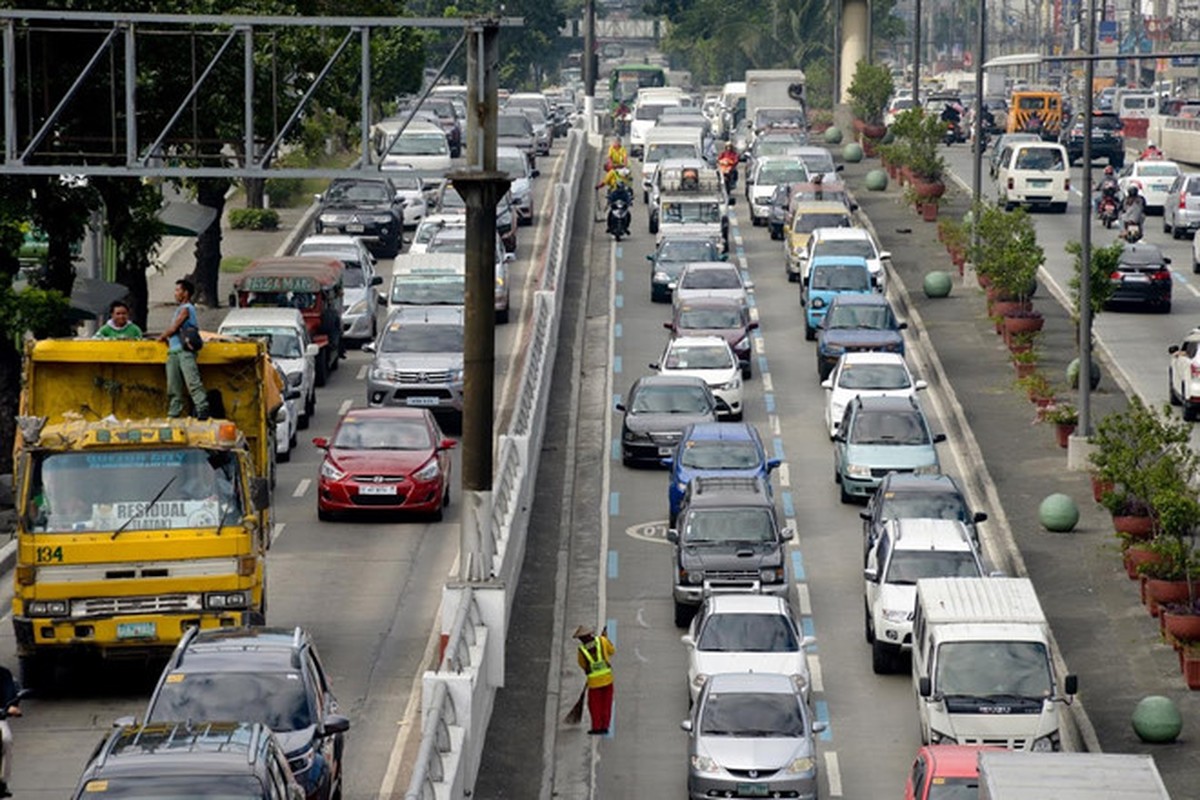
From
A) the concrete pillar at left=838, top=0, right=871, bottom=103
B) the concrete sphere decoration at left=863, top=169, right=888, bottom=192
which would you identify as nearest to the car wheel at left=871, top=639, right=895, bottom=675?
the concrete sphere decoration at left=863, top=169, right=888, bottom=192

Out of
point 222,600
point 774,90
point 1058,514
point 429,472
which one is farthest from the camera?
point 774,90

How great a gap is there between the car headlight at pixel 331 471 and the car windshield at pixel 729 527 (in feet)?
17.6

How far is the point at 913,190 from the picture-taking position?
7138 cm

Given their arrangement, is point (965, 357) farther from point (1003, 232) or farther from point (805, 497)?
point (805, 497)

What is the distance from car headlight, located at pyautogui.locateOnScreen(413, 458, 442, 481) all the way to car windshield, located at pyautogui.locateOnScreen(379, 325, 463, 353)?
7616 millimetres

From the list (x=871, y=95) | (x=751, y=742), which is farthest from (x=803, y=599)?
(x=871, y=95)

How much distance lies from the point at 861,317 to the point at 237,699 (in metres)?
29.4

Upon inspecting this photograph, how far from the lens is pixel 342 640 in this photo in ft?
102

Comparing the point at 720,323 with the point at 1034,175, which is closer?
the point at 720,323

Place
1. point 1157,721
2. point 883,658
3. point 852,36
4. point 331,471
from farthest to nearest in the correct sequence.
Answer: point 852,36 → point 331,471 → point 883,658 → point 1157,721

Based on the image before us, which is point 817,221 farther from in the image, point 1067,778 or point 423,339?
point 1067,778

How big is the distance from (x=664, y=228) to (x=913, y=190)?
10.5 meters

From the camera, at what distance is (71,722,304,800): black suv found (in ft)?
60.4

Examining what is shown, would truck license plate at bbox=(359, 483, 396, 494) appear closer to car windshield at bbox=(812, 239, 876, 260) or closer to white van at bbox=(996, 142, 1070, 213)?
car windshield at bbox=(812, 239, 876, 260)
